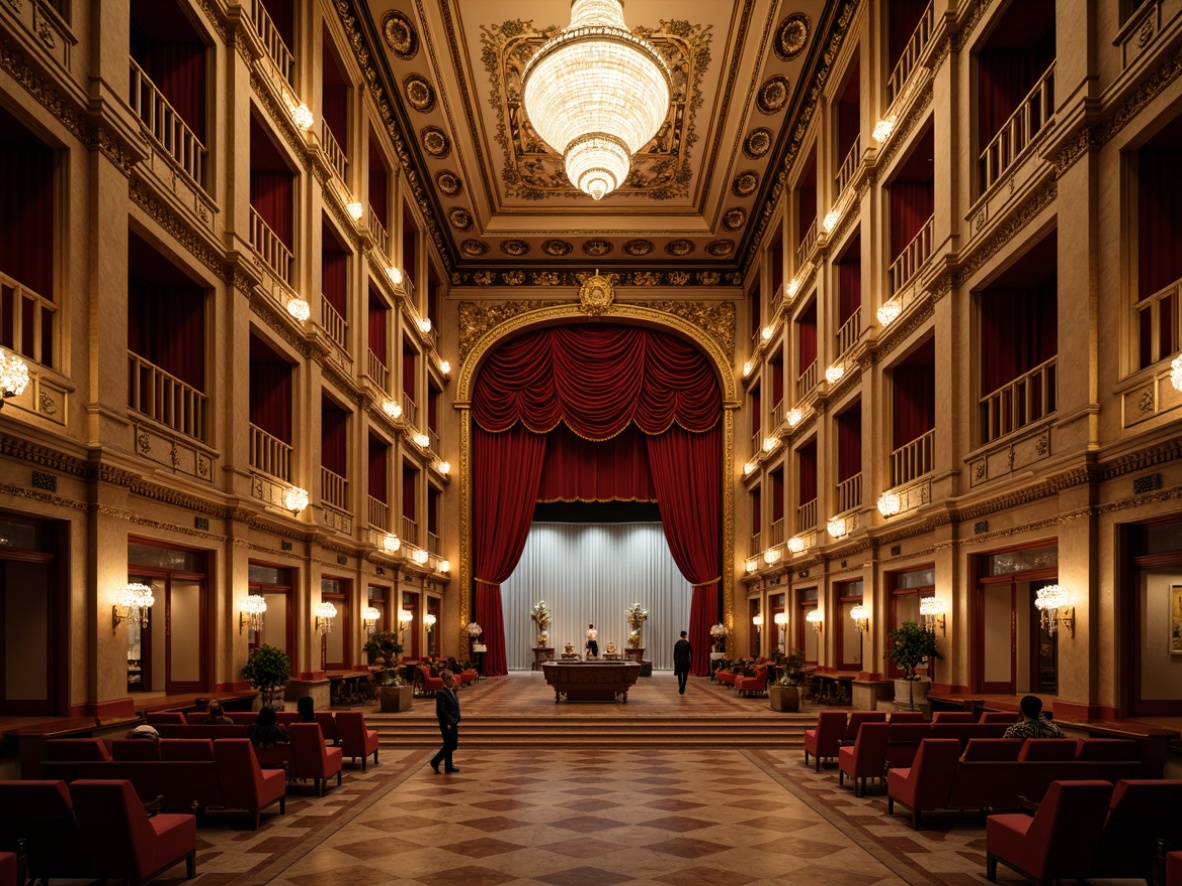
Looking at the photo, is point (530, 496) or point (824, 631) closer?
point (824, 631)

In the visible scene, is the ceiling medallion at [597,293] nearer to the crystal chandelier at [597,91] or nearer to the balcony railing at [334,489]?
the balcony railing at [334,489]

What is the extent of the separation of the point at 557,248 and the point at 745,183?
5.86 meters

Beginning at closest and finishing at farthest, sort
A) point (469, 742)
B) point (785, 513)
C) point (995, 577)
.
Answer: point (995, 577) → point (469, 742) → point (785, 513)

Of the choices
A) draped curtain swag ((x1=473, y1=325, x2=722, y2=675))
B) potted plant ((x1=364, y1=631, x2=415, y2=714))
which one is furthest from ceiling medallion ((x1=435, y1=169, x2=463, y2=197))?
potted plant ((x1=364, y1=631, x2=415, y2=714))

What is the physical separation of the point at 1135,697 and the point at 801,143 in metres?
15.3

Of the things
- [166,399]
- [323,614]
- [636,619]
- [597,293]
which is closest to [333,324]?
[323,614]

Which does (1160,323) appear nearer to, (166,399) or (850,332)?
(850,332)

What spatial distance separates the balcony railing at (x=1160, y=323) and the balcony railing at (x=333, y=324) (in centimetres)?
1200

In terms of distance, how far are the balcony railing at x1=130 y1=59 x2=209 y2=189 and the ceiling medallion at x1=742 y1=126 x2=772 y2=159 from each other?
1307 centimetres

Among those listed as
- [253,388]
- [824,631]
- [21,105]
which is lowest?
[824,631]

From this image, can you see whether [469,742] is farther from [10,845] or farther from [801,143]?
[801,143]

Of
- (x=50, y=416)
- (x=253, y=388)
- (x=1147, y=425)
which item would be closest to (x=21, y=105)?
(x=50, y=416)

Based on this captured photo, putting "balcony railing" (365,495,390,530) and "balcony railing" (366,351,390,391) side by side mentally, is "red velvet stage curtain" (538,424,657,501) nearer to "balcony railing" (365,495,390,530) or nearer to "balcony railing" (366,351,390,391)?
"balcony railing" (365,495,390,530)

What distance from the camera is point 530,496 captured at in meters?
29.2
